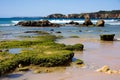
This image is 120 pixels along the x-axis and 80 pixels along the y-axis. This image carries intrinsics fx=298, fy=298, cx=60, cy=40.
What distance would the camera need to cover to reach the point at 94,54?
68.9ft

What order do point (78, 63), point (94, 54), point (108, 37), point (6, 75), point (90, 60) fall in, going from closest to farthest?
1. point (6, 75)
2. point (78, 63)
3. point (90, 60)
4. point (94, 54)
5. point (108, 37)

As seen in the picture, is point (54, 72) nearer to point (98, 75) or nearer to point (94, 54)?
point (98, 75)

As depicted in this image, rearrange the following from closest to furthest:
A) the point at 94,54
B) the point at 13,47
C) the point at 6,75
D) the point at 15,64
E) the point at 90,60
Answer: the point at 6,75 < the point at 15,64 < the point at 90,60 < the point at 94,54 < the point at 13,47

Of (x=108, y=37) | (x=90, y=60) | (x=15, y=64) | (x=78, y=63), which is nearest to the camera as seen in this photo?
(x=15, y=64)

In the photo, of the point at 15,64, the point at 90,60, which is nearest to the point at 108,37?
the point at 90,60

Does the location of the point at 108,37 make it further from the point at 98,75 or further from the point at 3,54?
the point at 98,75

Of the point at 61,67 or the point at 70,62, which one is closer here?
the point at 61,67

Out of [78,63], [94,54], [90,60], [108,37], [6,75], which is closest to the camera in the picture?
[6,75]

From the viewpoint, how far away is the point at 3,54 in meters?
18.5

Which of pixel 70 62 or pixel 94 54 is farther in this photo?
pixel 94 54

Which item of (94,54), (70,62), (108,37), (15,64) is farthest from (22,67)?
(108,37)

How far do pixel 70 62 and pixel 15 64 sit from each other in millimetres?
A: 3366

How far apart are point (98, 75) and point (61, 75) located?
5.86ft

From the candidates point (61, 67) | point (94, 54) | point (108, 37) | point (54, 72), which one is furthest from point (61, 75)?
point (108, 37)
